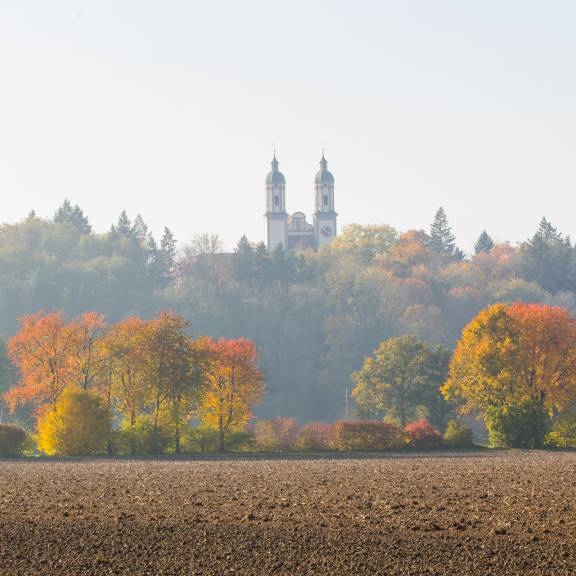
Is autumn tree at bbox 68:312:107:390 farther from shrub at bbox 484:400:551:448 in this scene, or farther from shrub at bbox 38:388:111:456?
shrub at bbox 484:400:551:448

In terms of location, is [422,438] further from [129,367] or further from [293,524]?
[293,524]

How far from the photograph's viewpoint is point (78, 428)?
237 ft

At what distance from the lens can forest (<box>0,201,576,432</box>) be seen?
165 m

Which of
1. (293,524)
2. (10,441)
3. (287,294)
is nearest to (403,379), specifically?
(10,441)

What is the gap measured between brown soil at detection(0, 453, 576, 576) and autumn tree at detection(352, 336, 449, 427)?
166 feet

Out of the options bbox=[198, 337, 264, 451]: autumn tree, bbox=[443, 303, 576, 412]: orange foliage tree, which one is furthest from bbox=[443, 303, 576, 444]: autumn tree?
bbox=[198, 337, 264, 451]: autumn tree

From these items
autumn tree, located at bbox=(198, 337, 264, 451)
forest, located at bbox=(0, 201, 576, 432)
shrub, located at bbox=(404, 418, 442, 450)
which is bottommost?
shrub, located at bbox=(404, 418, 442, 450)

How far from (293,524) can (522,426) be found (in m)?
43.4

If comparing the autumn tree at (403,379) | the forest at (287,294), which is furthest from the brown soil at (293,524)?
the forest at (287,294)

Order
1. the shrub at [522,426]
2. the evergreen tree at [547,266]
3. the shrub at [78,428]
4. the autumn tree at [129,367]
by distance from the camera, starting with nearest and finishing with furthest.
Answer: the shrub at [78,428] → the shrub at [522,426] → the autumn tree at [129,367] → the evergreen tree at [547,266]

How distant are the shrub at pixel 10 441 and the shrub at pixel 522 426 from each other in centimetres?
2704

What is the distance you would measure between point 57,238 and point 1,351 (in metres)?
92.5

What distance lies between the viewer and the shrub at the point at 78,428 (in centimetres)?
7206

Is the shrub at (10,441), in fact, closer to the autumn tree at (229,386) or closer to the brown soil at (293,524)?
the autumn tree at (229,386)
